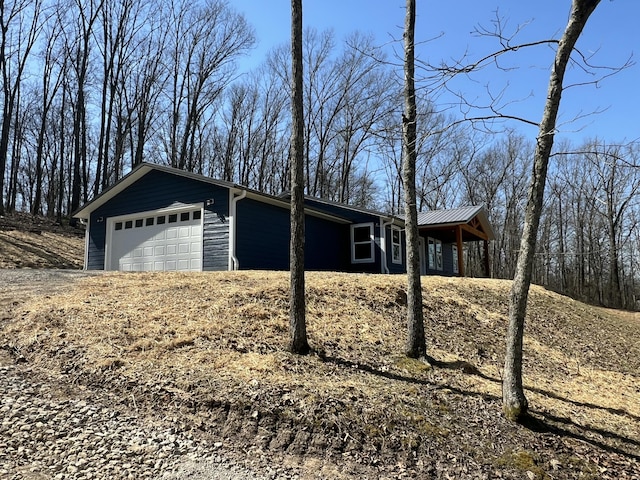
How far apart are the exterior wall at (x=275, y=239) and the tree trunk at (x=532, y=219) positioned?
8745mm

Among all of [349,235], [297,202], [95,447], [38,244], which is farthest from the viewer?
[38,244]

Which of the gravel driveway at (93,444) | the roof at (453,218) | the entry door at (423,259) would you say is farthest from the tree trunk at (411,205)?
the entry door at (423,259)

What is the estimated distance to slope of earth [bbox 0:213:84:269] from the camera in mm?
15637

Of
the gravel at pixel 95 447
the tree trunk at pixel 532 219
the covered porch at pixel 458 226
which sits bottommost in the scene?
the gravel at pixel 95 447

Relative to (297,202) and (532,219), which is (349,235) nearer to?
(297,202)

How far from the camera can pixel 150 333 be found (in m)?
5.98

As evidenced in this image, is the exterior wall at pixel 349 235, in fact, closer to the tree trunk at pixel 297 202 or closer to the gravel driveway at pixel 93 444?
the tree trunk at pixel 297 202

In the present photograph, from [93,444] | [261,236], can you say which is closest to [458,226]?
[261,236]

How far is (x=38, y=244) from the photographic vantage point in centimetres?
1783

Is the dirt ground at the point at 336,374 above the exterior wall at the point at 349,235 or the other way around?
the other way around

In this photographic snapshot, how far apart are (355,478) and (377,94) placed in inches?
939

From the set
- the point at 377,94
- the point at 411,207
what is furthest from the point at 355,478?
the point at 377,94

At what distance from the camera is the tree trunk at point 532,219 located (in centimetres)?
446

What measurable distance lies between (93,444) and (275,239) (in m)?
10.1
